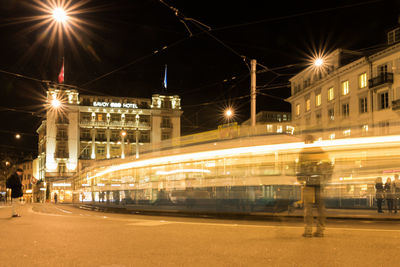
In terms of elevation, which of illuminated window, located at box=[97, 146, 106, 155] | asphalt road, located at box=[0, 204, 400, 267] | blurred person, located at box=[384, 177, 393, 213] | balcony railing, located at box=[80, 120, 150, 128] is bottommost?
asphalt road, located at box=[0, 204, 400, 267]

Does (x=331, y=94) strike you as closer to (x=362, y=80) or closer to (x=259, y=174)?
(x=362, y=80)

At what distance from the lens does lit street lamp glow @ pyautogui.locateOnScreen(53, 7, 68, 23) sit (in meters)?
17.5

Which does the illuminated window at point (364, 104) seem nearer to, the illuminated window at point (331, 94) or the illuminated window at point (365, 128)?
the illuminated window at point (331, 94)

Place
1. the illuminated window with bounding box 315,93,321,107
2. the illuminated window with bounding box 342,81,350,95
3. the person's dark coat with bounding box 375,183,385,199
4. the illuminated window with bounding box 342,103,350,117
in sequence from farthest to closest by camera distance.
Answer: the illuminated window with bounding box 315,93,321,107, the illuminated window with bounding box 342,81,350,95, the illuminated window with bounding box 342,103,350,117, the person's dark coat with bounding box 375,183,385,199

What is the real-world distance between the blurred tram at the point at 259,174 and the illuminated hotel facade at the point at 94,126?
59.4m

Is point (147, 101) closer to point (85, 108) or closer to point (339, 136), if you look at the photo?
point (85, 108)

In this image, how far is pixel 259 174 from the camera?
15898mm

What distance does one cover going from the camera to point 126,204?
889 inches

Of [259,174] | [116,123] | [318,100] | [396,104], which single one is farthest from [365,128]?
[116,123]

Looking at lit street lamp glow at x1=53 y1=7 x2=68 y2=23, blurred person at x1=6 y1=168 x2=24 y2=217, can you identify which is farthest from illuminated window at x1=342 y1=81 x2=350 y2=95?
blurred person at x1=6 y1=168 x2=24 y2=217

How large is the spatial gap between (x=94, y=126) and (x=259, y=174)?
70.7 meters

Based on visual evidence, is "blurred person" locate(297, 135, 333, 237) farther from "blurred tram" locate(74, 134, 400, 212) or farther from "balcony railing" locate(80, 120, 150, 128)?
"balcony railing" locate(80, 120, 150, 128)

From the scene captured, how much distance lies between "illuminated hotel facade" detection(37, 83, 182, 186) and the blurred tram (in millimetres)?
59378

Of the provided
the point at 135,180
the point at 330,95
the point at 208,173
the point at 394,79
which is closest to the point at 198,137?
the point at 208,173
